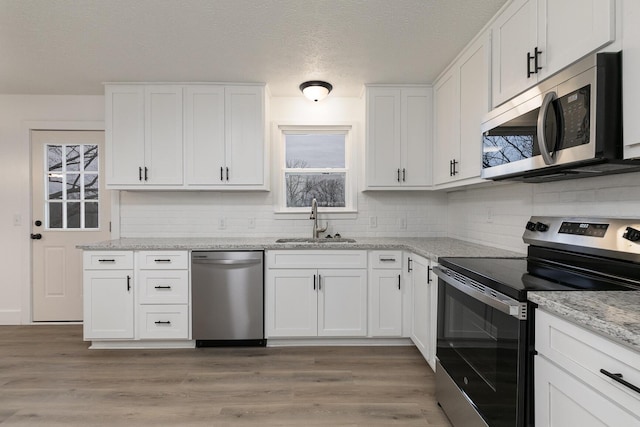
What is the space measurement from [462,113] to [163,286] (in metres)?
2.78

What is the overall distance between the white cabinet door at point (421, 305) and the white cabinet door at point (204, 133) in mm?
1907

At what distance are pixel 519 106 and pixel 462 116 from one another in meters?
0.90

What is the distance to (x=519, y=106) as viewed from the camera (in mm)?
1766

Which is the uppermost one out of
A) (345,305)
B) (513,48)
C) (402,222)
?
(513,48)

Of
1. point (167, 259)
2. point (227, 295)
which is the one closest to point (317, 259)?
point (227, 295)

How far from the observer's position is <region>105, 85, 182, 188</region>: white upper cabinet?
3268 mm

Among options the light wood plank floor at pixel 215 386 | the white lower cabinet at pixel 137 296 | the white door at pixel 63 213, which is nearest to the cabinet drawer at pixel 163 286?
the white lower cabinet at pixel 137 296

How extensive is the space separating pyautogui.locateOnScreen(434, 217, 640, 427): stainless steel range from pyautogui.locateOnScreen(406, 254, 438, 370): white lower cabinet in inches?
13.1

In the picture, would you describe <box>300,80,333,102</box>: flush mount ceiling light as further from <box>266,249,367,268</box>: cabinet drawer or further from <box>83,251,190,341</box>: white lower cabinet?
<box>83,251,190,341</box>: white lower cabinet

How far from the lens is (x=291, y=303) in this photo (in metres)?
3.04

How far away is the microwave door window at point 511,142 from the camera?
5.51ft

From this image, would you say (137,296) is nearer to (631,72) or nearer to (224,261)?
(224,261)

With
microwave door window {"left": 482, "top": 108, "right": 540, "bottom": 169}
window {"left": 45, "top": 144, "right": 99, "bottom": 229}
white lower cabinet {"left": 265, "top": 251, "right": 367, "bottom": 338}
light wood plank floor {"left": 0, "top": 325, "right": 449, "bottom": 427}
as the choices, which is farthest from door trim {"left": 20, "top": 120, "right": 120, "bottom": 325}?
microwave door window {"left": 482, "top": 108, "right": 540, "bottom": 169}

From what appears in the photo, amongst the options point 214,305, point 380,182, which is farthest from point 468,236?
point 214,305
